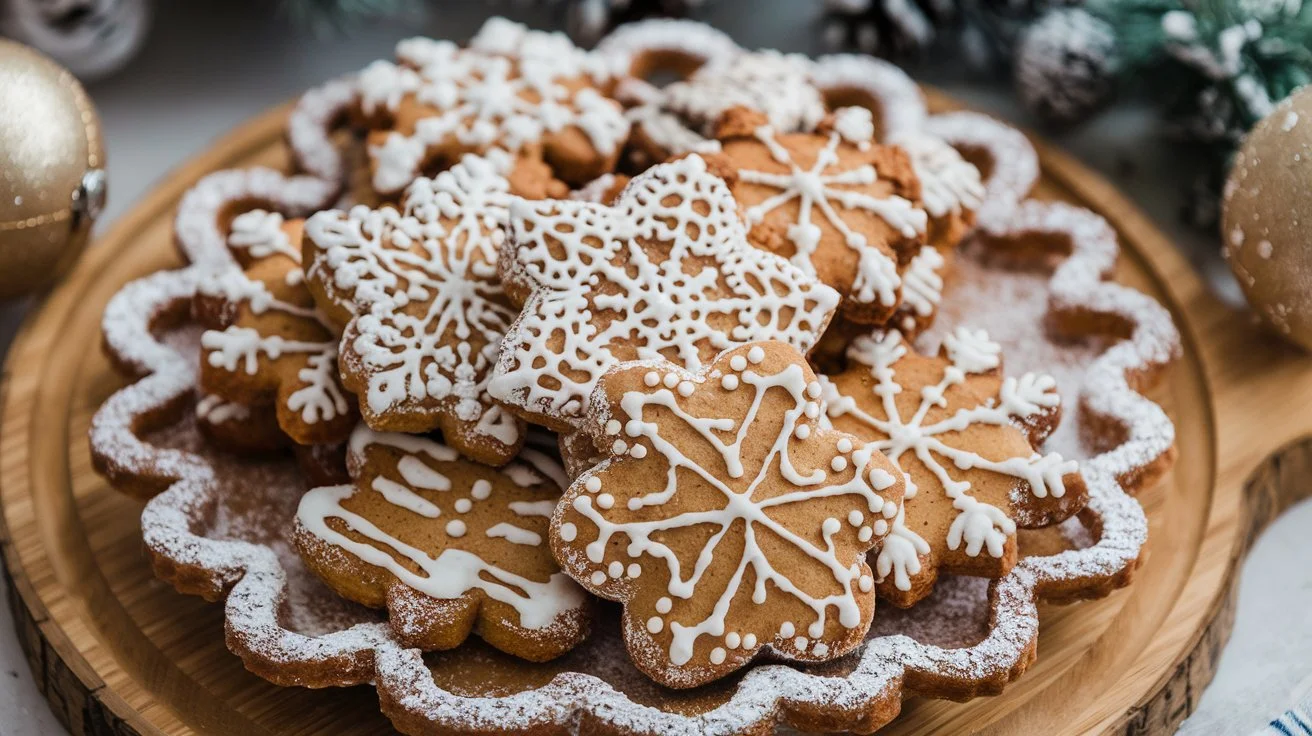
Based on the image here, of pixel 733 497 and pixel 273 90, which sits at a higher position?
pixel 733 497

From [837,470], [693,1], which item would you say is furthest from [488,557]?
[693,1]

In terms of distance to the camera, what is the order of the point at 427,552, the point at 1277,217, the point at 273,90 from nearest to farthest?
the point at 427,552
the point at 1277,217
the point at 273,90

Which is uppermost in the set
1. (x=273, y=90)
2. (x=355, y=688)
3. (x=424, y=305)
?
(x=424, y=305)

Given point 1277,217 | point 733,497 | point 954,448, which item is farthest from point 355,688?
point 1277,217

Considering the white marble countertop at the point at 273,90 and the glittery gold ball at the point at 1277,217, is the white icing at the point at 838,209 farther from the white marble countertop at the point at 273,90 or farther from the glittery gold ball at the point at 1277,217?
the white marble countertop at the point at 273,90

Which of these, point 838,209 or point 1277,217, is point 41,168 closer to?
point 838,209

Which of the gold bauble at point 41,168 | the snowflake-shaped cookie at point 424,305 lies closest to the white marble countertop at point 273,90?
the gold bauble at point 41,168

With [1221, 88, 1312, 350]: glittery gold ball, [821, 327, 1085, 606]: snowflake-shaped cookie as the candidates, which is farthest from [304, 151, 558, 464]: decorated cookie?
[1221, 88, 1312, 350]: glittery gold ball
